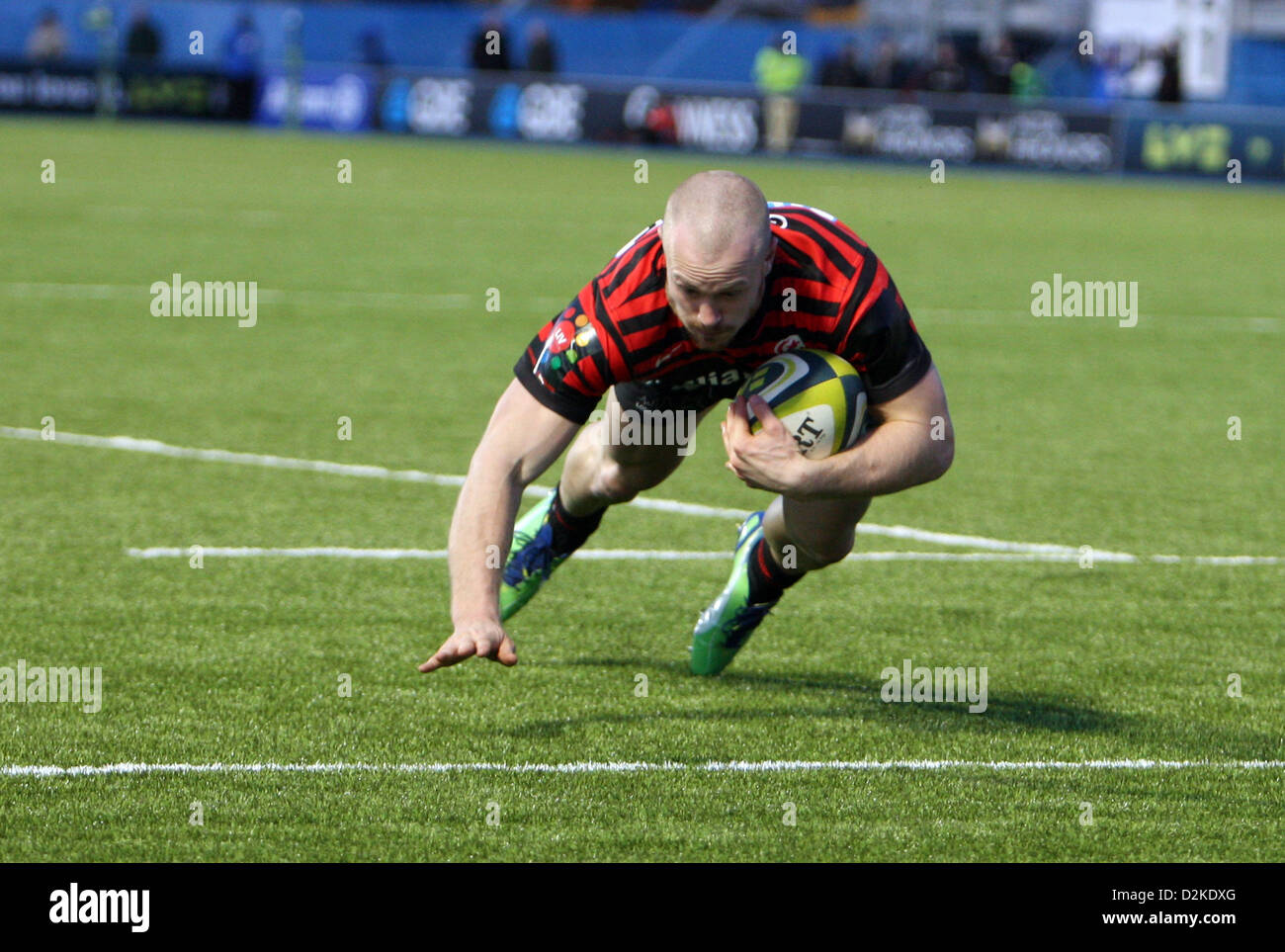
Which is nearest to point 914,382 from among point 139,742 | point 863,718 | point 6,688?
point 863,718

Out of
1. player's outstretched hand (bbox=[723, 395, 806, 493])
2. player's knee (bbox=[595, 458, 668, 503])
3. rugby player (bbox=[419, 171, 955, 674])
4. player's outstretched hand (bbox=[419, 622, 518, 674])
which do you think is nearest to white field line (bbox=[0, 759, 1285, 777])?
rugby player (bbox=[419, 171, 955, 674])

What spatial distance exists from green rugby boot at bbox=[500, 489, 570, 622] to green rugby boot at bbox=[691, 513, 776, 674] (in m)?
0.64

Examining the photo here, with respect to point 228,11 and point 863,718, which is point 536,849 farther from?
point 228,11

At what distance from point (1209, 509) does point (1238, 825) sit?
4349mm

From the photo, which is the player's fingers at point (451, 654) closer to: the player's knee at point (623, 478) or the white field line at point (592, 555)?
the player's knee at point (623, 478)

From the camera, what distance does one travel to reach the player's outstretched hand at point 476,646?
13.9 feet

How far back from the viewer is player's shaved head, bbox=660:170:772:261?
4488 mm

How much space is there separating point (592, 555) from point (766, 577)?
1.83 metres

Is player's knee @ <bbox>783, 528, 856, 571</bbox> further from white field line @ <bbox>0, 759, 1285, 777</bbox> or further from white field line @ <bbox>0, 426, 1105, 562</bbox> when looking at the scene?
white field line @ <bbox>0, 426, 1105, 562</bbox>

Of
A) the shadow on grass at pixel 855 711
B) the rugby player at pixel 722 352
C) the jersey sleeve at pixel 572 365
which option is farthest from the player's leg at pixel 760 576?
the jersey sleeve at pixel 572 365

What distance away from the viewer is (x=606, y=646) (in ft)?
20.5

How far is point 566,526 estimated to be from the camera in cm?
637

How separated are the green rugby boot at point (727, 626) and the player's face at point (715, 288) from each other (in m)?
1.33

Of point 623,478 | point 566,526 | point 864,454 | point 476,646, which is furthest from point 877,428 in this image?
point 566,526
